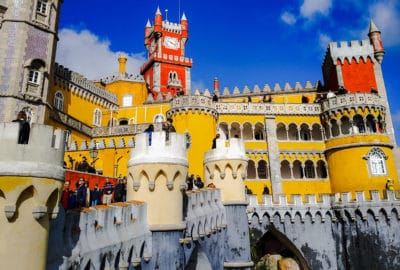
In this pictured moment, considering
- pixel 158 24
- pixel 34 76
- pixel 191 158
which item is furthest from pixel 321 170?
pixel 158 24

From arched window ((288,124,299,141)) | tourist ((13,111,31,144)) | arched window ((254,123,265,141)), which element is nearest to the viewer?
tourist ((13,111,31,144))

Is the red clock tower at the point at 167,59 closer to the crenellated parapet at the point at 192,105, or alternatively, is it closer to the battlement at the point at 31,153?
the crenellated parapet at the point at 192,105

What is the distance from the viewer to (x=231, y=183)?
1568cm

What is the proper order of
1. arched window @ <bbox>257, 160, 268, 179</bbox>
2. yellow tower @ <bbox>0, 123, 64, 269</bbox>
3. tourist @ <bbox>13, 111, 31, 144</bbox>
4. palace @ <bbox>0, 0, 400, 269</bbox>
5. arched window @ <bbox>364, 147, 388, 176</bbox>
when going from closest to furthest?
yellow tower @ <bbox>0, 123, 64, 269</bbox>
tourist @ <bbox>13, 111, 31, 144</bbox>
palace @ <bbox>0, 0, 400, 269</bbox>
arched window @ <bbox>364, 147, 388, 176</bbox>
arched window @ <bbox>257, 160, 268, 179</bbox>

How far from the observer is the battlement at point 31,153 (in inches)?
194

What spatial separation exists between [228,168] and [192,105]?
14589 millimetres

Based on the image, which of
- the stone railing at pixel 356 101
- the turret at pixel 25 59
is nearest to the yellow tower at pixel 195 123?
the turret at pixel 25 59

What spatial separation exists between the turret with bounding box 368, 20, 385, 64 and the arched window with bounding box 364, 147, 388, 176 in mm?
11242

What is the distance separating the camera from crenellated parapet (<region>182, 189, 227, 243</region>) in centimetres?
1098

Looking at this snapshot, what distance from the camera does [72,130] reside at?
108 feet

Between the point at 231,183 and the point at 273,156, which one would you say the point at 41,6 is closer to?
the point at 231,183

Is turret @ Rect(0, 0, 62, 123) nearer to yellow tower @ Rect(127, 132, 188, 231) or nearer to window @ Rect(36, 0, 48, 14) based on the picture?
window @ Rect(36, 0, 48, 14)

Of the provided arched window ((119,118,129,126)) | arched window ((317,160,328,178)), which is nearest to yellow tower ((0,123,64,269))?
arched window ((317,160,328,178))

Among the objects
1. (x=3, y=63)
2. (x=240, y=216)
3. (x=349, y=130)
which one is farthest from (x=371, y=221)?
(x=3, y=63)
